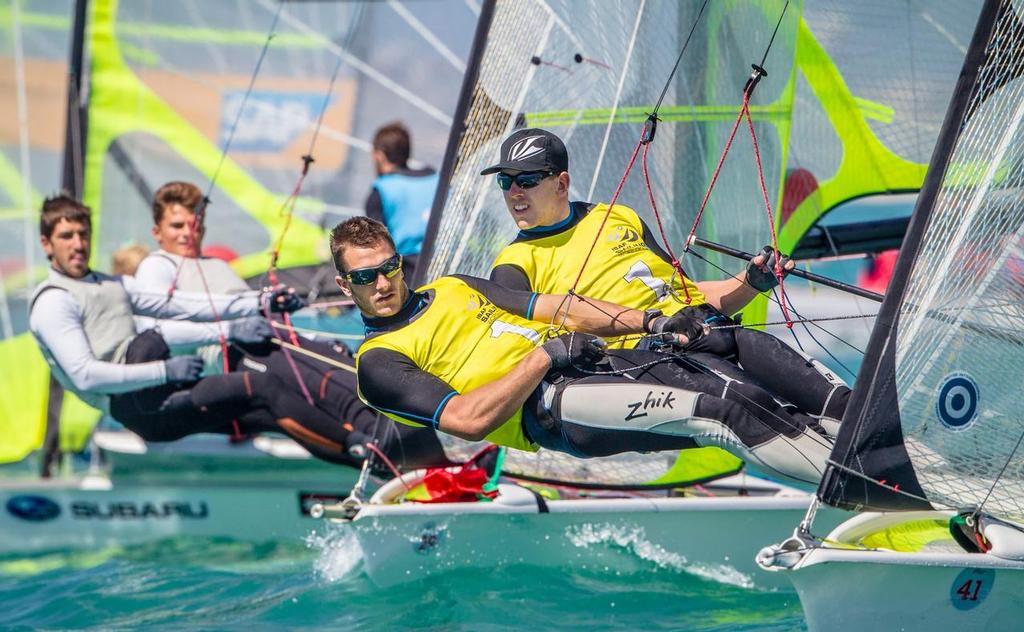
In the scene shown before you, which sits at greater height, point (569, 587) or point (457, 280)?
point (457, 280)

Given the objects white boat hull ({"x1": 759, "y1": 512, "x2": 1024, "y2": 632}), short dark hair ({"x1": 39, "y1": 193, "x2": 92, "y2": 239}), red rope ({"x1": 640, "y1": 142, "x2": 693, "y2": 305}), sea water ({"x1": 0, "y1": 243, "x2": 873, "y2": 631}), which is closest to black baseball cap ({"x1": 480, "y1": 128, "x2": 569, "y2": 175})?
red rope ({"x1": 640, "y1": 142, "x2": 693, "y2": 305})

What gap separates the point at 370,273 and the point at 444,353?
0.31m

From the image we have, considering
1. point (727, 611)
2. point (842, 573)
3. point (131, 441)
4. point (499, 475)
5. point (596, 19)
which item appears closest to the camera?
point (842, 573)

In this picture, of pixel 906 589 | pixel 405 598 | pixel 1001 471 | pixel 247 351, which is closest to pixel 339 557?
pixel 405 598

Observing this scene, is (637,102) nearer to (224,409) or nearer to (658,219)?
(658,219)

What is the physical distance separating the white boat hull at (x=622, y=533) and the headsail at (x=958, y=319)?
1.35 meters

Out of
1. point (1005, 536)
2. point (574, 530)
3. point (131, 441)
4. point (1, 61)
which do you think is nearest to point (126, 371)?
point (131, 441)

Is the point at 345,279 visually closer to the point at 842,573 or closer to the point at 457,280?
the point at 457,280

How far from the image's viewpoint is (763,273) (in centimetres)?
370

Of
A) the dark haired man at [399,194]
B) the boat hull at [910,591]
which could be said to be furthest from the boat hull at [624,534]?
the dark haired man at [399,194]

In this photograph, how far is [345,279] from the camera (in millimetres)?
3516

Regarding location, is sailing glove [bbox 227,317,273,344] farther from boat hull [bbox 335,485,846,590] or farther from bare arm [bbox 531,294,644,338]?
bare arm [bbox 531,294,644,338]

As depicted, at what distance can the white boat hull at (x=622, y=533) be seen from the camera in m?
4.58

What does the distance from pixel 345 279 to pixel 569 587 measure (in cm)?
162
